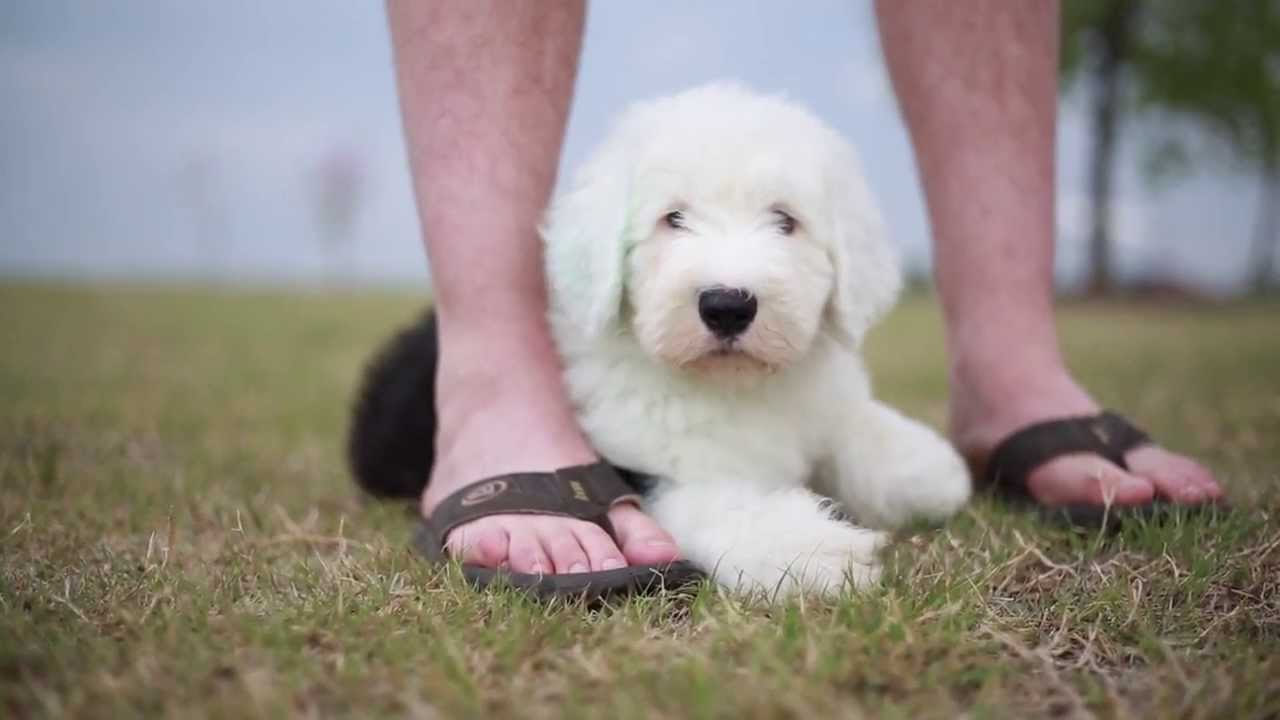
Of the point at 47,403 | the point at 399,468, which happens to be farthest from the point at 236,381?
A: the point at 399,468

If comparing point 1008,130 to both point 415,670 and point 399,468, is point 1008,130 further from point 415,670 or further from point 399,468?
point 415,670

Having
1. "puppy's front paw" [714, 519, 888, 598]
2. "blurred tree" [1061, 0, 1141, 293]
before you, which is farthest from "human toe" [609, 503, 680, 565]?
"blurred tree" [1061, 0, 1141, 293]

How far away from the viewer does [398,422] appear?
9.05 ft

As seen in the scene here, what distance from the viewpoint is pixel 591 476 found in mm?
2186

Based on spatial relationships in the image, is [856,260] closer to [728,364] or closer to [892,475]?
[728,364]

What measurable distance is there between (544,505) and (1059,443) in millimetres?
1340

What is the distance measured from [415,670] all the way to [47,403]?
3927mm

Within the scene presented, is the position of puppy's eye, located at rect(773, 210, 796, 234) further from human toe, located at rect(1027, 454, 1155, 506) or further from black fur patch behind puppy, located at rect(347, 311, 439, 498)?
black fur patch behind puppy, located at rect(347, 311, 439, 498)

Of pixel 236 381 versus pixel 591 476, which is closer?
pixel 591 476

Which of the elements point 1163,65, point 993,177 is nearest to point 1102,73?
point 1163,65

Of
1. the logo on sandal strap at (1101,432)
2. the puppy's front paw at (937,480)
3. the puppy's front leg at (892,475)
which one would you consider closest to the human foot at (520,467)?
the puppy's front leg at (892,475)

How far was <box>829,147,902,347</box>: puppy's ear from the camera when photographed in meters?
2.22

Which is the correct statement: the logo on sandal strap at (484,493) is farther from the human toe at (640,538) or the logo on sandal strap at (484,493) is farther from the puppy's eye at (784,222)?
the puppy's eye at (784,222)

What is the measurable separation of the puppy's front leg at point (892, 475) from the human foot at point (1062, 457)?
0.26m
